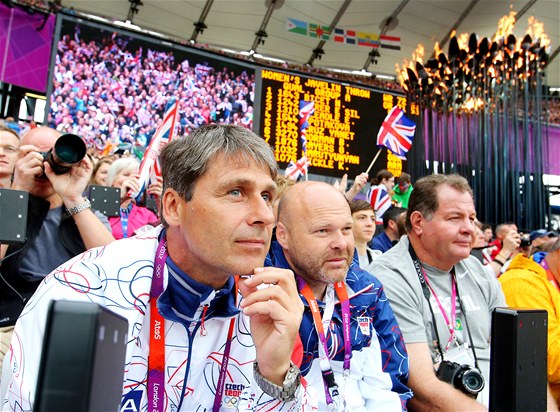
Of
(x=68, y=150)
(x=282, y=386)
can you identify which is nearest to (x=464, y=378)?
(x=282, y=386)

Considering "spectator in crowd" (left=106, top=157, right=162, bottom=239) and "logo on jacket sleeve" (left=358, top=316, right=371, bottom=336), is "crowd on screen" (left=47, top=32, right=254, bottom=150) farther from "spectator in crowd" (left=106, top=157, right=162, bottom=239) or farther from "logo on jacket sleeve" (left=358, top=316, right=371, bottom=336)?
"logo on jacket sleeve" (left=358, top=316, right=371, bottom=336)

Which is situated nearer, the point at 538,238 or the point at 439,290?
the point at 439,290

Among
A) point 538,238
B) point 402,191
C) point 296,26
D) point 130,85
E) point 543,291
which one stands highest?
point 296,26

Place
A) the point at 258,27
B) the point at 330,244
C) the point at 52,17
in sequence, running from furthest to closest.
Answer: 1. the point at 258,27
2. the point at 52,17
3. the point at 330,244

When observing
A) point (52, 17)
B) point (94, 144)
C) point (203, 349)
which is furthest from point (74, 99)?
point (203, 349)

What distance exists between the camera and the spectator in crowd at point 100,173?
353 centimetres

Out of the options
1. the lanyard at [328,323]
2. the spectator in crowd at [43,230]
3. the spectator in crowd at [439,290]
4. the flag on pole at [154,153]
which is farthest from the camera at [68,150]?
the spectator in crowd at [439,290]

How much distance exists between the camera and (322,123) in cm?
903

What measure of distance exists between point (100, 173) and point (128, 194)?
48cm

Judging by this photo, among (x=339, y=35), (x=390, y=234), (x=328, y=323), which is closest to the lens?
(x=328, y=323)

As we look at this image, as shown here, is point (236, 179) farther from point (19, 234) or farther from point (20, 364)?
point (19, 234)

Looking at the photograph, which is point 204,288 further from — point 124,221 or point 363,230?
point 363,230

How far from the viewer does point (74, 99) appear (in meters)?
7.33

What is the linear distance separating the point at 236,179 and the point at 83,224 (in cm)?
108
